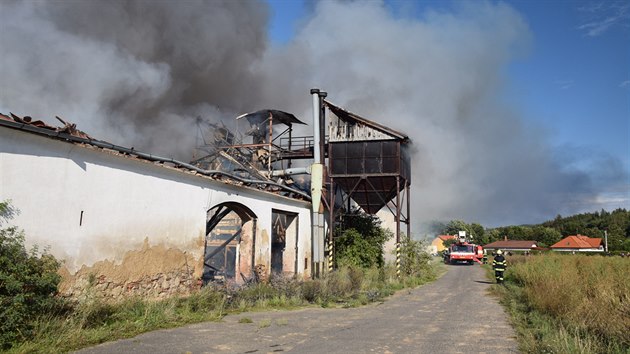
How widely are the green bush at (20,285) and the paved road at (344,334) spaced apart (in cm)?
104

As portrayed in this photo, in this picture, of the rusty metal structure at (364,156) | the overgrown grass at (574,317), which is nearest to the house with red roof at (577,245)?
the rusty metal structure at (364,156)

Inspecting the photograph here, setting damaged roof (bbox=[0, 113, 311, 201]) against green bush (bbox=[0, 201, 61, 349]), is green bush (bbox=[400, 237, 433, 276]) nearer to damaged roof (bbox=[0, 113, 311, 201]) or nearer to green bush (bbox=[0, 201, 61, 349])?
damaged roof (bbox=[0, 113, 311, 201])

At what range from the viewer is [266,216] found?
14641 mm

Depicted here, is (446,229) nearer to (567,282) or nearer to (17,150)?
(567,282)

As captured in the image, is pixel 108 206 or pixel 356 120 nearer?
pixel 108 206

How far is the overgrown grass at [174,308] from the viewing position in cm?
606

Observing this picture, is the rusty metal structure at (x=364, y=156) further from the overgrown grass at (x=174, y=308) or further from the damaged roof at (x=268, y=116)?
the overgrown grass at (x=174, y=308)

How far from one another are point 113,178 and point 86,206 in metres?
0.89

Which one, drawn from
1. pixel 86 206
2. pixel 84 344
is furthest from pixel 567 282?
pixel 86 206

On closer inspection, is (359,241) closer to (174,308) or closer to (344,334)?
(174,308)

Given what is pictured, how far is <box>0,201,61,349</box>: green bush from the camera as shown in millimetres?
5605

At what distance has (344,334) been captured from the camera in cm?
739

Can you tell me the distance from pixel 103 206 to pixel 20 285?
115 inches

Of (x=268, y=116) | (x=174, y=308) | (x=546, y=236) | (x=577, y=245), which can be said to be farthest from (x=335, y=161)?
(x=546, y=236)
